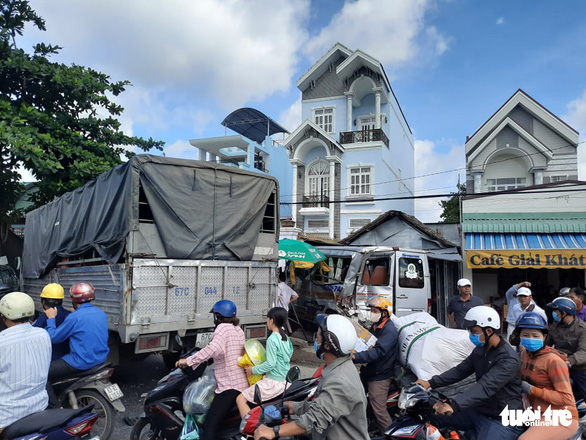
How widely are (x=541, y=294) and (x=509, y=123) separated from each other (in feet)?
21.0

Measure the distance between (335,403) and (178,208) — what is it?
4381mm

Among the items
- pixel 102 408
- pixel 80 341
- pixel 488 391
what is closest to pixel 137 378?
pixel 102 408

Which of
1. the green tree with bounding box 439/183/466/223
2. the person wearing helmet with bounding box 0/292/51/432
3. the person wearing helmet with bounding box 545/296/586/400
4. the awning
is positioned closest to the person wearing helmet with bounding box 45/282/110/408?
the person wearing helmet with bounding box 0/292/51/432

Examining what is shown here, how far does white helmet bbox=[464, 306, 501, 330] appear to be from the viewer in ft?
10.5

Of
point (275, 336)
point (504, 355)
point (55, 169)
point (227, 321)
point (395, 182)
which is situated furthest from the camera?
point (395, 182)

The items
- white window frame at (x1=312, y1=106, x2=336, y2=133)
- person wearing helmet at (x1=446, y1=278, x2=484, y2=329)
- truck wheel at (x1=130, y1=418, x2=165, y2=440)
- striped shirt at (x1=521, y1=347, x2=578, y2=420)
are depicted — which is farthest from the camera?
white window frame at (x1=312, y1=106, x2=336, y2=133)

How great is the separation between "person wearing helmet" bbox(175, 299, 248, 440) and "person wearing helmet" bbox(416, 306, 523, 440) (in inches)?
64.6

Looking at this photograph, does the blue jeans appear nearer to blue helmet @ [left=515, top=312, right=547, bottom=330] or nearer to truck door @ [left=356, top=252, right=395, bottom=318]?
blue helmet @ [left=515, top=312, right=547, bottom=330]

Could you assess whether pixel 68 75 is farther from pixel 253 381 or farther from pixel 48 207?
pixel 253 381

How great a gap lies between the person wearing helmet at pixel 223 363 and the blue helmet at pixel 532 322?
2.29 metres

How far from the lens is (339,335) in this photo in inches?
99.0

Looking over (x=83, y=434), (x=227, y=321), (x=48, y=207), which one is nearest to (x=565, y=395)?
(x=227, y=321)

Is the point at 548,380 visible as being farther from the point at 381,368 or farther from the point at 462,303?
the point at 462,303

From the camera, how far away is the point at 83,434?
3.23m
